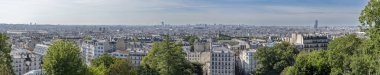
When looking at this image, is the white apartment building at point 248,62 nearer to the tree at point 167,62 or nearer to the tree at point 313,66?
the tree at point 167,62

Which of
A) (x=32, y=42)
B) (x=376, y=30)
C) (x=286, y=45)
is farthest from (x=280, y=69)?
(x=32, y=42)

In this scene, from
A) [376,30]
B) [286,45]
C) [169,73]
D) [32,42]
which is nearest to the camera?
[376,30]

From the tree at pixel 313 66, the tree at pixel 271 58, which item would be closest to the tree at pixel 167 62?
the tree at pixel 271 58

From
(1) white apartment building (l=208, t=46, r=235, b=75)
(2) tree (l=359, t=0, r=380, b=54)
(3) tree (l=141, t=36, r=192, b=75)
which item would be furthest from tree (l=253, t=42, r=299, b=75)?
(2) tree (l=359, t=0, r=380, b=54)

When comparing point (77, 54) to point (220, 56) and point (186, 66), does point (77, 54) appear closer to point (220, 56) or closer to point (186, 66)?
point (186, 66)

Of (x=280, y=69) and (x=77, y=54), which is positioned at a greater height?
(x=77, y=54)

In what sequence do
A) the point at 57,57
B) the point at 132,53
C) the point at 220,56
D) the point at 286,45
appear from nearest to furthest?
the point at 57,57
the point at 286,45
the point at 220,56
the point at 132,53

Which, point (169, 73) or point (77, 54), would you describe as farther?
point (169, 73)

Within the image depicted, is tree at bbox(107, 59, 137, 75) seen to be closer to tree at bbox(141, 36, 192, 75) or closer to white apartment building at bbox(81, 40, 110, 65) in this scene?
tree at bbox(141, 36, 192, 75)

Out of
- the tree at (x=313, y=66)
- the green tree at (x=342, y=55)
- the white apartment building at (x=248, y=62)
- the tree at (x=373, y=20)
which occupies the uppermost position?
the tree at (x=373, y=20)
